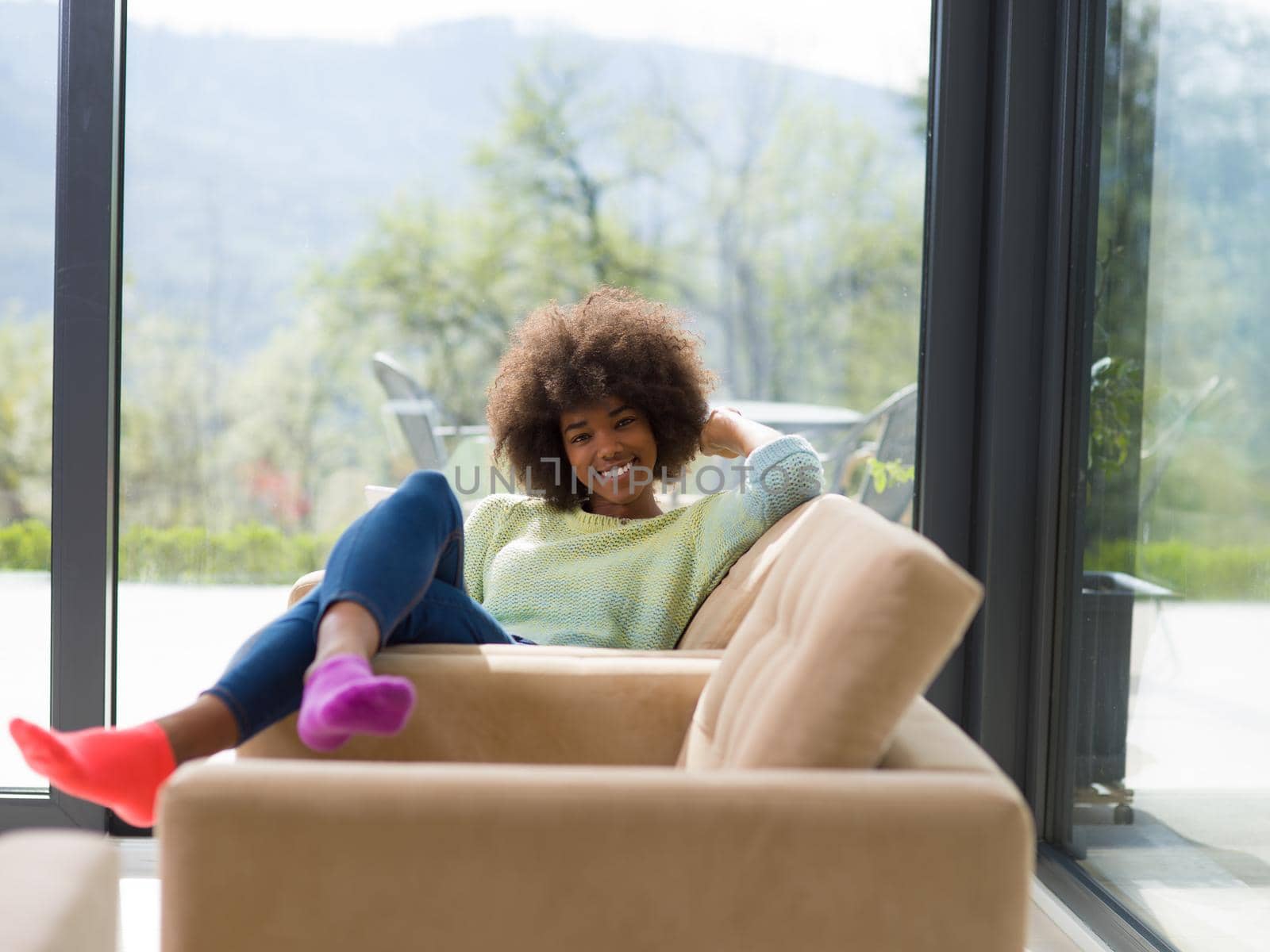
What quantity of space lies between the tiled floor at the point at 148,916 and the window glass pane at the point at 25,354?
34cm

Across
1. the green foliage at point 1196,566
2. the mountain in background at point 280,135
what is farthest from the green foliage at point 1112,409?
the mountain in background at point 280,135

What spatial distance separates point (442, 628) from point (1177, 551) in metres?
1.21

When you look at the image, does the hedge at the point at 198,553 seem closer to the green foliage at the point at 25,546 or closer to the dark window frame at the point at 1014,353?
the green foliage at the point at 25,546

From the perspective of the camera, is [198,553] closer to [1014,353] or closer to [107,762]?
[107,762]

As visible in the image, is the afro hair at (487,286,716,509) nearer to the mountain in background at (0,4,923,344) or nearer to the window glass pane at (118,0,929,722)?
the window glass pane at (118,0,929,722)

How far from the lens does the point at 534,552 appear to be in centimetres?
229

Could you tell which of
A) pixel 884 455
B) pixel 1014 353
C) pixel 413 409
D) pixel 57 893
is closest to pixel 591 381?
pixel 413 409

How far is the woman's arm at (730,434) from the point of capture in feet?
7.50

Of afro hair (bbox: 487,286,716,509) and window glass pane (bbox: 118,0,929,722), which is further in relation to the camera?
window glass pane (bbox: 118,0,929,722)

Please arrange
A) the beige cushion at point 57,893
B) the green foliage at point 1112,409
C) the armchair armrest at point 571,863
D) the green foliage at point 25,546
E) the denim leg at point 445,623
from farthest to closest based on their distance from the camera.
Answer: the green foliage at point 25,546 < the green foliage at point 1112,409 < the denim leg at point 445,623 < the armchair armrest at point 571,863 < the beige cushion at point 57,893

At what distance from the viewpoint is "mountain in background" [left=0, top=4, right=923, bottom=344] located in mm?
2605

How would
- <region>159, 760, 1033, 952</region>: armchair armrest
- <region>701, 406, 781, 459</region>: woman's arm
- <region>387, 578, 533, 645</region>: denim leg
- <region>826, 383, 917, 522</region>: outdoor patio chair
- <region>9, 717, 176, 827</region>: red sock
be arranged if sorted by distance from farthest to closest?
<region>826, 383, 917, 522</region>: outdoor patio chair, <region>701, 406, 781, 459</region>: woman's arm, <region>387, 578, 533, 645</region>: denim leg, <region>9, 717, 176, 827</region>: red sock, <region>159, 760, 1033, 952</region>: armchair armrest

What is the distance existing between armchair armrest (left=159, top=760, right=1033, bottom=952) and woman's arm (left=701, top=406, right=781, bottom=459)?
3.92 ft

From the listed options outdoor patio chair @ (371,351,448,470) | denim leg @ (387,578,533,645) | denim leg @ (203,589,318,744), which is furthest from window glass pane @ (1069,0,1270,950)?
outdoor patio chair @ (371,351,448,470)
